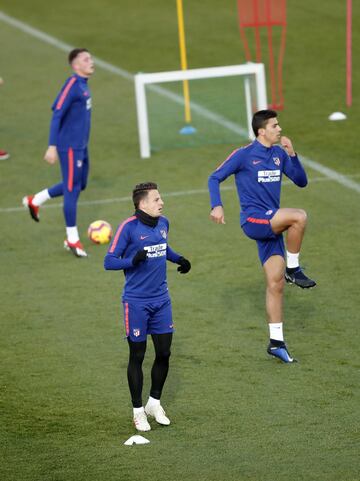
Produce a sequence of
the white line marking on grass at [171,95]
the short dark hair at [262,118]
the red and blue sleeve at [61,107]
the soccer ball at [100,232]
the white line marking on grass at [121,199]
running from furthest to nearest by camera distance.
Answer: the white line marking on grass at [171,95]
the white line marking on grass at [121,199]
the soccer ball at [100,232]
the red and blue sleeve at [61,107]
the short dark hair at [262,118]

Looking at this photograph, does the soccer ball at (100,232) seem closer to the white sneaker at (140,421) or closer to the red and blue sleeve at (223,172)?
the red and blue sleeve at (223,172)

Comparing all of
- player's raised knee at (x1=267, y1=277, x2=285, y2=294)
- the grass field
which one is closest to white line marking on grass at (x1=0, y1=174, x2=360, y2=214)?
the grass field

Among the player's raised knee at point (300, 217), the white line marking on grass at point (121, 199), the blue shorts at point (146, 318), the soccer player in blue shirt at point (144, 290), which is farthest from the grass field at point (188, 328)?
the player's raised knee at point (300, 217)

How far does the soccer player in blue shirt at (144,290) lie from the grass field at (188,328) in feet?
1.04

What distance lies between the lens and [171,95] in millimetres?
24000

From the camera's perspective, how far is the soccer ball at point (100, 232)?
51.5ft

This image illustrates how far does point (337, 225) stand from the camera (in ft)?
52.5

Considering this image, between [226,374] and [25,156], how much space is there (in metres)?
10.1

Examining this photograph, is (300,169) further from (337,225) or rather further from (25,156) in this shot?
(25,156)

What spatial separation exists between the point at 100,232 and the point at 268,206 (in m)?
4.33

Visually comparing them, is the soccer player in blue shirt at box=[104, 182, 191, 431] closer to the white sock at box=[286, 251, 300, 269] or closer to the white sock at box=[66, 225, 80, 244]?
the white sock at box=[286, 251, 300, 269]

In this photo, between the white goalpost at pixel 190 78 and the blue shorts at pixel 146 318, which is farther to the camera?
the white goalpost at pixel 190 78

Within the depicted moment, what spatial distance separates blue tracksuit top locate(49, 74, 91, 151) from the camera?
14.9 meters

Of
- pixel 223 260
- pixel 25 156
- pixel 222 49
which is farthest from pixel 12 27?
pixel 223 260
